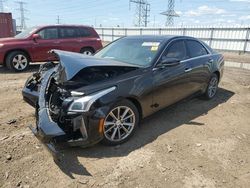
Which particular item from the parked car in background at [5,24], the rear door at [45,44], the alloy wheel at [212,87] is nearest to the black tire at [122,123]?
the alloy wheel at [212,87]

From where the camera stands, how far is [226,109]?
5.42 metres

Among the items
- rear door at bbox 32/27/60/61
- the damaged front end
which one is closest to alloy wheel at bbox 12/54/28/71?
rear door at bbox 32/27/60/61

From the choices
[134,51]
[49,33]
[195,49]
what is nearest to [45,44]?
[49,33]

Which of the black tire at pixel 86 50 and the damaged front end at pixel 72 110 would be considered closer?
the damaged front end at pixel 72 110

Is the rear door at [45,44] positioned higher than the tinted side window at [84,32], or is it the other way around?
the tinted side window at [84,32]

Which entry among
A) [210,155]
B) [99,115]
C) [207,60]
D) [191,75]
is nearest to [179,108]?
[191,75]

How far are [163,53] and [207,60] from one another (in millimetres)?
1723

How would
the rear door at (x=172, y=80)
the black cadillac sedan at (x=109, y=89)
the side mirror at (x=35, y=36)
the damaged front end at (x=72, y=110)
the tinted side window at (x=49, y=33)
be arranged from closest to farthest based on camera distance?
the damaged front end at (x=72, y=110) < the black cadillac sedan at (x=109, y=89) < the rear door at (x=172, y=80) < the side mirror at (x=35, y=36) < the tinted side window at (x=49, y=33)

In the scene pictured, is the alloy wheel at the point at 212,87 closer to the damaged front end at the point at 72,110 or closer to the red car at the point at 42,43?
the damaged front end at the point at 72,110

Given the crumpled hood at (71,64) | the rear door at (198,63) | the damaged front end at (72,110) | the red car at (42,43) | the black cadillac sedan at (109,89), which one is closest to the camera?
the damaged front end at (72,110)

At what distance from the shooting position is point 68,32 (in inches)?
406

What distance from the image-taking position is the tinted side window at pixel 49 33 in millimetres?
9609

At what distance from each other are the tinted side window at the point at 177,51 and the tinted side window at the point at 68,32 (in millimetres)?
6530

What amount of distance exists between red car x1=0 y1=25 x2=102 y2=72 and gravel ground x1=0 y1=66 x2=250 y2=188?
462cm
